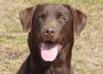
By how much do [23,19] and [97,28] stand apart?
3.35 m

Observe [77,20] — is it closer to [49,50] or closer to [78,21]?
[78,21]

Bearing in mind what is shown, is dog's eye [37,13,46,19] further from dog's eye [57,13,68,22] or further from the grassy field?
the grassy field

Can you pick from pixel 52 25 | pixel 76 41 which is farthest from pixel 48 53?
pixel 76 41

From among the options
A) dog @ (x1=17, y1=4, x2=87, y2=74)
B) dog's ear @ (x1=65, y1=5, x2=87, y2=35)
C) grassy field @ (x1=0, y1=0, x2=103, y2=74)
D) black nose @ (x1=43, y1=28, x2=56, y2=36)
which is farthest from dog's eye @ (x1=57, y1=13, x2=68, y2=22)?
grassy field @ (x1=0, y1=0, x2=103, y2=74)

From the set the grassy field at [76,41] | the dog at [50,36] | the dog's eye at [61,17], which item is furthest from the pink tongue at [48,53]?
the grassy field at [76,41]

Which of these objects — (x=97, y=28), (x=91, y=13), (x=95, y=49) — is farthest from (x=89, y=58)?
(x=91, y=13)

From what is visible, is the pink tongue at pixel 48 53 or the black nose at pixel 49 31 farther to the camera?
the pink tongue at pixel 48 53

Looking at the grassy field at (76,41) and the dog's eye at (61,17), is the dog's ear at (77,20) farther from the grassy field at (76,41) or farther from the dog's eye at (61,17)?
the grassy field at (76,41)

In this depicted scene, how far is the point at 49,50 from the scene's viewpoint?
20.9 feet

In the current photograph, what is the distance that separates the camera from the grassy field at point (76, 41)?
847cm

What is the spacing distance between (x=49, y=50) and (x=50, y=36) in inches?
8.1

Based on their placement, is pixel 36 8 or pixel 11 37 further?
pixel 11 37

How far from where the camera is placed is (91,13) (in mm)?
10461

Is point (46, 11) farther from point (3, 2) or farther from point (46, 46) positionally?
point (3, 2)
